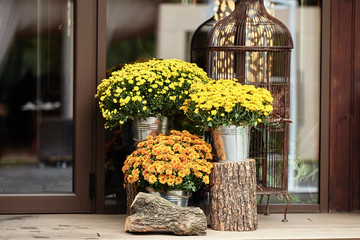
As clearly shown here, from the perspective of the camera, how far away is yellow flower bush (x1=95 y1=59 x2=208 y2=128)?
4633 millimetres

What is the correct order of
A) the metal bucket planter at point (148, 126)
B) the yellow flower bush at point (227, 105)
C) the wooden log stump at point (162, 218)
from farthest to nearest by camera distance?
the metal bucket planter at point (148, 126) → the yellow flower bush at point (227, 105) → the wooden log stump at point (162, 218)

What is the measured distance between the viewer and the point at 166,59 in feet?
17.3

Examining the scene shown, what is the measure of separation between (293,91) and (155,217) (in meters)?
1.84

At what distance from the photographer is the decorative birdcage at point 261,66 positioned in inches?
202

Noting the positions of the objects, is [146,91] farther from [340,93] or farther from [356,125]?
[356,125]

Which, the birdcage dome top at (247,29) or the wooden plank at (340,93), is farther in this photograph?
the wooden plank at (340,93)

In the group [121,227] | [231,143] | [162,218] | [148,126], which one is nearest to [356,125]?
[231,143]

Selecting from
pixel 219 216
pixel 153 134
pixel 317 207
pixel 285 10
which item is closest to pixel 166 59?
pixel 153 134

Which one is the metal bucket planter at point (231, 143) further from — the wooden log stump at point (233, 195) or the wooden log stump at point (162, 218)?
the wooden log stump at point (162, 218)

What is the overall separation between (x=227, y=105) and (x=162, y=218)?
91 cm

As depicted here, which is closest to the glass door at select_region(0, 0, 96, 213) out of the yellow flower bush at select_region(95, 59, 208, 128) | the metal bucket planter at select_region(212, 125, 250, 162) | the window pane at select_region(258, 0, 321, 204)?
the yellow flower bush at select_region(95, 59, 208, 128)

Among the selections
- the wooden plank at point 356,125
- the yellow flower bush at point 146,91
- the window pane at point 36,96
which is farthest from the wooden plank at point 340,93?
the window pane at point 36,96

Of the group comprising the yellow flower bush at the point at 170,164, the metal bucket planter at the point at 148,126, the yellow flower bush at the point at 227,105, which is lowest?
the yellow flower bush at the point at 170,164

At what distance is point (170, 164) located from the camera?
173 inches
